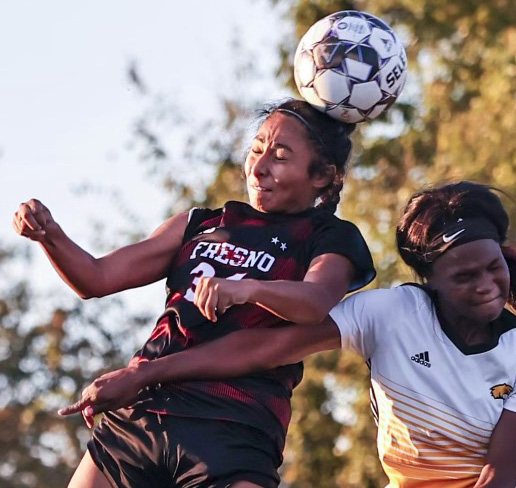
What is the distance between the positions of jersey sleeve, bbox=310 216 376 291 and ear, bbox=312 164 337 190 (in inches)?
8.2

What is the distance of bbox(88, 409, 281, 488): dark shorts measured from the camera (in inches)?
169

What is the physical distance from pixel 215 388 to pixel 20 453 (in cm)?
2221

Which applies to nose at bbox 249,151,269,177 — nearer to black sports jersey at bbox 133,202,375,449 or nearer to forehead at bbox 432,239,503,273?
black sports jersey at bbox 133,202,375,449

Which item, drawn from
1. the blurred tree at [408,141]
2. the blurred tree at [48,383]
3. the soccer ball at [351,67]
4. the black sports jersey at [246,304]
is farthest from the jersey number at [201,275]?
the blurred tree at [48,383]

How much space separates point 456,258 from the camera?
4504 mm

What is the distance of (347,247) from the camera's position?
451 centimetres

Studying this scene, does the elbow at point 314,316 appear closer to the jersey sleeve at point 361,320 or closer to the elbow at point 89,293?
the jersey sleeve at point 361,320

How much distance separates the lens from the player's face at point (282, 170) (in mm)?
4688

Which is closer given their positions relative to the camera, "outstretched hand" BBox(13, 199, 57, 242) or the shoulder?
"outstretched hand" BBox(13, 199, 57, 242)

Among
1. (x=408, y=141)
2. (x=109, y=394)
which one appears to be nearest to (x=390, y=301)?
(x=109, y=394)

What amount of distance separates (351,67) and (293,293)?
44.1 inches

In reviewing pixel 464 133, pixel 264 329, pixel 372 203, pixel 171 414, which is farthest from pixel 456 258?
pixel 372 203

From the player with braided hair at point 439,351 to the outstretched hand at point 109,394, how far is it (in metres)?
0.07

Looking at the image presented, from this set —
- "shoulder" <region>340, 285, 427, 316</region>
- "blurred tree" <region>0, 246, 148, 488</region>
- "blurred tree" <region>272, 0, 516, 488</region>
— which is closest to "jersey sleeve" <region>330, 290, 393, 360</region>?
"shoulder" <region>340, 285, 427, 316</region>
